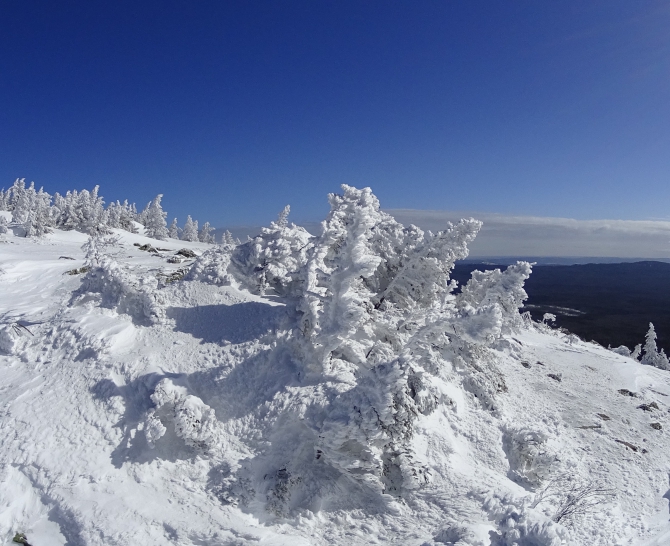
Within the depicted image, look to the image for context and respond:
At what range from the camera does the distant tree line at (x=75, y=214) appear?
144ft

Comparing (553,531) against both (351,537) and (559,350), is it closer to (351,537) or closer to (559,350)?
(351,537)

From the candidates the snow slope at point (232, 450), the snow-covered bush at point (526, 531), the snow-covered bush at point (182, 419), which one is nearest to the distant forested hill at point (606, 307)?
the snow slope at point (232, 450)

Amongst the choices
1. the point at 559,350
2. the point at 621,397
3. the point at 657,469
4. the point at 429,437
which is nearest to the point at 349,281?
the point at 429,437

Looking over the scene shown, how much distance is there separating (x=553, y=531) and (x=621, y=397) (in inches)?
755

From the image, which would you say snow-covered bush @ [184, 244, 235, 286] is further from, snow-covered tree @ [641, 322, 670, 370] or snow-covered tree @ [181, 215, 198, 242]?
snow-covered tree @ [181, 215, 198, 242]

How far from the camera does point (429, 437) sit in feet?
45.0

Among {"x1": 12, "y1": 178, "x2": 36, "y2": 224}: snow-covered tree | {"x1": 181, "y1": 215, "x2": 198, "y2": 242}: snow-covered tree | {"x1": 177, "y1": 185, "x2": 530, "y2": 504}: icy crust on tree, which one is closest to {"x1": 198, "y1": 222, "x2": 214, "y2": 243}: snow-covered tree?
{"x1": 181, "y1": 215, "x2": 198, "y2": 242}: snow-covered tree

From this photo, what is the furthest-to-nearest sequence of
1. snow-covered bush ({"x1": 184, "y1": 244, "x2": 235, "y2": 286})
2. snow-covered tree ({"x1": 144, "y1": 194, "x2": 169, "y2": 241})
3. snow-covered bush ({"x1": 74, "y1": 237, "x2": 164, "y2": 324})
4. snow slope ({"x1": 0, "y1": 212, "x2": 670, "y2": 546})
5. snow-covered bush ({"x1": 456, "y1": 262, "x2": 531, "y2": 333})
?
snow-covered tree ({"x1": 144, "y1": 194, "x2": 169, "y2": 241}), snow-covered bush ({"x1": 456, "y1": 262, "x2": 531, "y2": 333}), snow-covered bush ({"x1": 184, "y1": 244, "x2": 235, "y2": 286}), snow-covered bush ({"x1": 74, "y1": 237, "x2": 164, "y2": 324}), snow slope ({"x1": 0, "y1": 212, "x2": 670, "y2": 546})

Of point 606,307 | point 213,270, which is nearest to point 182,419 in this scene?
point 213,270

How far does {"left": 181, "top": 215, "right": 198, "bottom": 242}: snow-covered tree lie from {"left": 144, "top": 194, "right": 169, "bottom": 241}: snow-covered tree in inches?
514

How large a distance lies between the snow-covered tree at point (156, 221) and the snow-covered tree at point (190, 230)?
13054 millimetres

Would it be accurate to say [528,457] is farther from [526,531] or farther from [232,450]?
[232,450]

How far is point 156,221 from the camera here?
241 ft

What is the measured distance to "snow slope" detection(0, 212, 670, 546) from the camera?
10039mm
